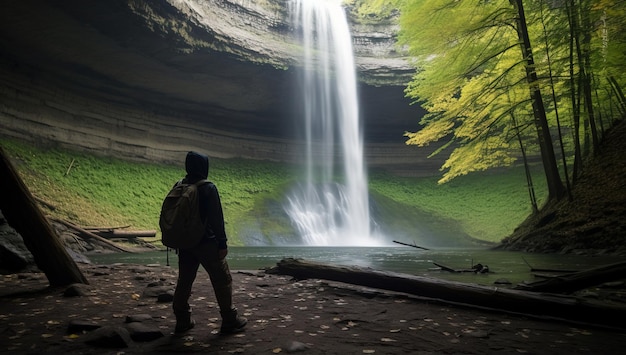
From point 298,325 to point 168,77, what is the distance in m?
23.9

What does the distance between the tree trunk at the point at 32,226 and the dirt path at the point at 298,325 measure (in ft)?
0.96

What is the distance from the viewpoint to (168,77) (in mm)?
24000

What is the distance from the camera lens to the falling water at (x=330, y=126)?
80.7 ft

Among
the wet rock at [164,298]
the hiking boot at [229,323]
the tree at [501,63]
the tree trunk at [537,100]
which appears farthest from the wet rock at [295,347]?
the tree at [501,63]

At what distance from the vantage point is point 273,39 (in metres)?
25.1

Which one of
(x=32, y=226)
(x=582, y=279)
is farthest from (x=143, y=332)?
(x=582, y=279)

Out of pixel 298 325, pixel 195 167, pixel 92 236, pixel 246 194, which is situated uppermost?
pixel 246 194

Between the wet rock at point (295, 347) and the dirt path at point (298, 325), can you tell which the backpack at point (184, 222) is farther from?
the wet rock at point (295, 347)

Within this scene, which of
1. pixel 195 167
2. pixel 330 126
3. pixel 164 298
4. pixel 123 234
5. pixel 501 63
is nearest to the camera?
pixel 195 167

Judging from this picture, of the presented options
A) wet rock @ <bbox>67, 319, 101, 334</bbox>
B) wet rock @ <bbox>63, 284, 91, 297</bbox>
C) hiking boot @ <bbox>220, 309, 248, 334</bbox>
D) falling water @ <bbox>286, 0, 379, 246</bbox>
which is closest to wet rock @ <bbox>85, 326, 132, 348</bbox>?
wet rock @ <bbox>67, 319, 101, 334</bbox>

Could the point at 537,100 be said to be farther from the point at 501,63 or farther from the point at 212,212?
the point at 212,212

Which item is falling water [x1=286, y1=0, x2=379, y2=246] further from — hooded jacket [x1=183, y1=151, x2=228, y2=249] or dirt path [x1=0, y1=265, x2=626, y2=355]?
hooded jacket [x1=183, y1=151, x2=228, y2=249]

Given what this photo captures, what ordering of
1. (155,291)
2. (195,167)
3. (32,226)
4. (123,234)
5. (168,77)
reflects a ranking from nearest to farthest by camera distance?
(195,167) < (32,226) < (155,291) < (123,234) < (168,77)

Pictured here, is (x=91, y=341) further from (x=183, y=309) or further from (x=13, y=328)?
(x=13, y=328)
